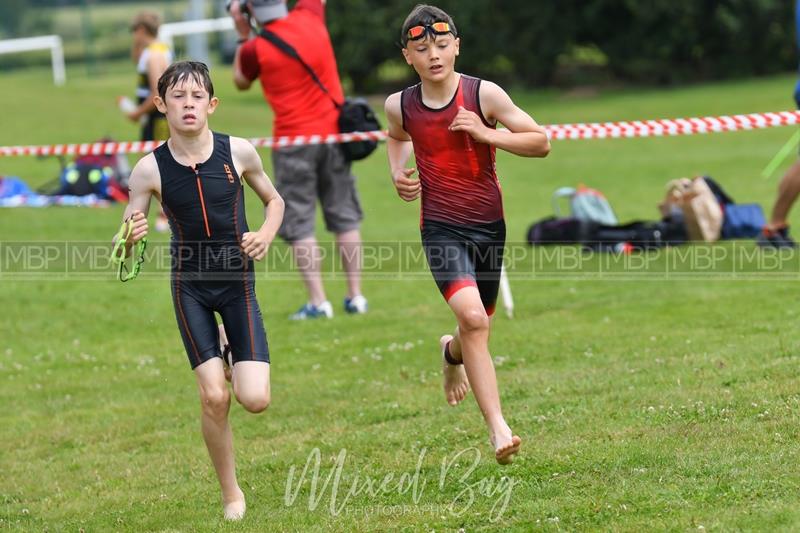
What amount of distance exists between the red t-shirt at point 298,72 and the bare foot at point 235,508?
17.0 ft

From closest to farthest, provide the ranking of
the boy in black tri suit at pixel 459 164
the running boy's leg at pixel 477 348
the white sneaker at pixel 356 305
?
the running boy's leg at pixel 477 348 < the boy in black tri suit at pixel 459 164 < the white sneaker at pixel 356 305

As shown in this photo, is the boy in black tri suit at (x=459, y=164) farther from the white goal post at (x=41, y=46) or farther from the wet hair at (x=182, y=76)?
the white goal post at (x=41, y=46)

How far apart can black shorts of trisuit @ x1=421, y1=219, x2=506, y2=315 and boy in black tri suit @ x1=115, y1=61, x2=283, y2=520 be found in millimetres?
886

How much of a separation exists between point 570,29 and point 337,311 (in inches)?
1044

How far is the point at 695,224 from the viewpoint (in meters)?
12.9

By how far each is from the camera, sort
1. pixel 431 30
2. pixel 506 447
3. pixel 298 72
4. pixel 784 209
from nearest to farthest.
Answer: pixel 506 447 < pixel 431 30 < pixel 298 72 < pixel 784 209

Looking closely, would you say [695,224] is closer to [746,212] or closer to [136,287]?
[746,212]

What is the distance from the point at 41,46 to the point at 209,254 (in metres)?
35.9

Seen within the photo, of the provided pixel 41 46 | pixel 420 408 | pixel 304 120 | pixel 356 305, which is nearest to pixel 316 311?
pixel 356 305

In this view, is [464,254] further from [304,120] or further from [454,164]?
[304,120]

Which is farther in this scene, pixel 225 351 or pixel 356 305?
pixel 356 305

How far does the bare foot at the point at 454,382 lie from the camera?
717 centimetres

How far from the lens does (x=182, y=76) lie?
5.94m

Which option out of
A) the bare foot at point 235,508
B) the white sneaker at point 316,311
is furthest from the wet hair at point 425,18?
the white sneaker at point 316,311
